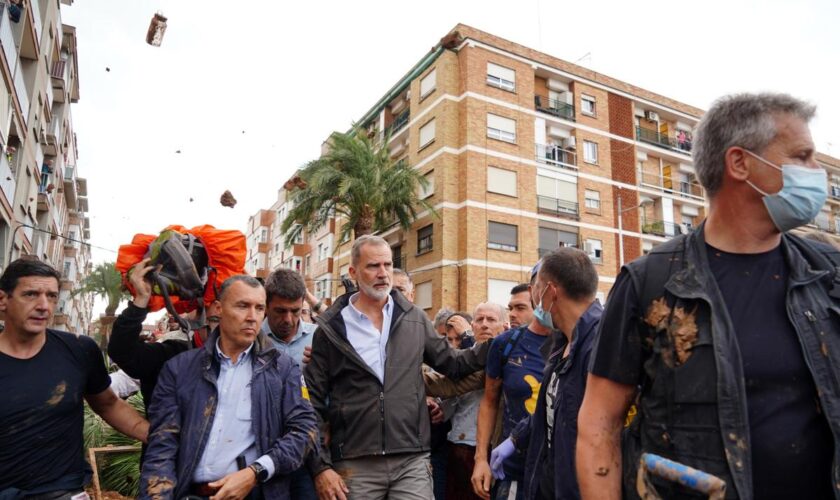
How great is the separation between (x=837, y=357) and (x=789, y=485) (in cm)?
38

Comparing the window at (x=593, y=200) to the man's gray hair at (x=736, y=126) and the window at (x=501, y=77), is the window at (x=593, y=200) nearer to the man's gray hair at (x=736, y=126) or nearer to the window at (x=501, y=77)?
the window at (x=501, y=77)

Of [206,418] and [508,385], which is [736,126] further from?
[206,418]

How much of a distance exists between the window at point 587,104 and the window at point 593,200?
4315 mm

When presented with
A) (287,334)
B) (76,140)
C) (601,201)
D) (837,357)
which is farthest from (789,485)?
(76,140)

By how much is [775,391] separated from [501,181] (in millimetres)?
25812

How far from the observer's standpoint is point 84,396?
11.4ft

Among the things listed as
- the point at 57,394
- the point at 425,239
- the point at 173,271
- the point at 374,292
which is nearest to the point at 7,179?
the point at 425,239

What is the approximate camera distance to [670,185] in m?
33.5

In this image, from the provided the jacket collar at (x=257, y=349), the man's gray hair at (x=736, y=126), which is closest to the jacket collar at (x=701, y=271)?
the man's gray hair at (x=736, y=126)

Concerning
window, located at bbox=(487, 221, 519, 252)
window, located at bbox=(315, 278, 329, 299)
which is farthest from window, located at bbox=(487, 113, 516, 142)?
window, located at bbox=(315, 278, 329, 299)

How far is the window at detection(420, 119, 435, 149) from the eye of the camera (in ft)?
91.2

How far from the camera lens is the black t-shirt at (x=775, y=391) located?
159 centimetres

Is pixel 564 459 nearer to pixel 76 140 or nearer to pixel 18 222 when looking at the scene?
pixel 18 222

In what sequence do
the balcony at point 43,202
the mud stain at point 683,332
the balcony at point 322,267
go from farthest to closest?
the balcony at point 322,267
the balcony at point 43,202
the mud stain at point 683,332
